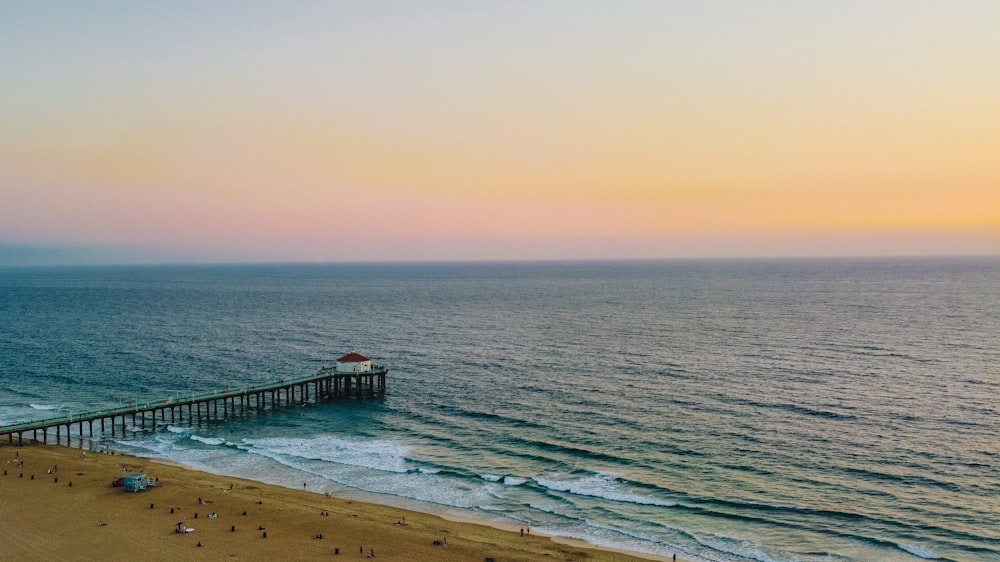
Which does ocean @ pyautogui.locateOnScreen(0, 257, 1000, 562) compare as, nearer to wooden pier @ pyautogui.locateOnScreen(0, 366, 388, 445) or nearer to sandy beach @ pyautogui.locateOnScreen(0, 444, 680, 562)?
wooden pier @ pyautogui.locateOnScreen(0, 366, 388, 445)

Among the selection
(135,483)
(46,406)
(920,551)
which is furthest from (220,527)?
(46,406)

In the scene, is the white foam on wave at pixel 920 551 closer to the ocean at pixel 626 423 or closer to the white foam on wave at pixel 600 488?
the ocean at pixel 626 423

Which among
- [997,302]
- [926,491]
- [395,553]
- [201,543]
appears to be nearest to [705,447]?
[926,491]

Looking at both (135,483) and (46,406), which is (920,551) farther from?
(46,406)

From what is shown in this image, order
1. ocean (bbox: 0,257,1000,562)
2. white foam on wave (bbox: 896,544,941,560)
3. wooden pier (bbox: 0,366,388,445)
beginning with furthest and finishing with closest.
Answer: wooden pier (bbox: 0,366,388,445) < ocean (bbox: 0,257,1000,562) < white foam on wave (bbox: 896,544,941,560)

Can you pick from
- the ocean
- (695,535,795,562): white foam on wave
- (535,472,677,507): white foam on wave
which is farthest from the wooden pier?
(695,535,795,562): white foam on wave
